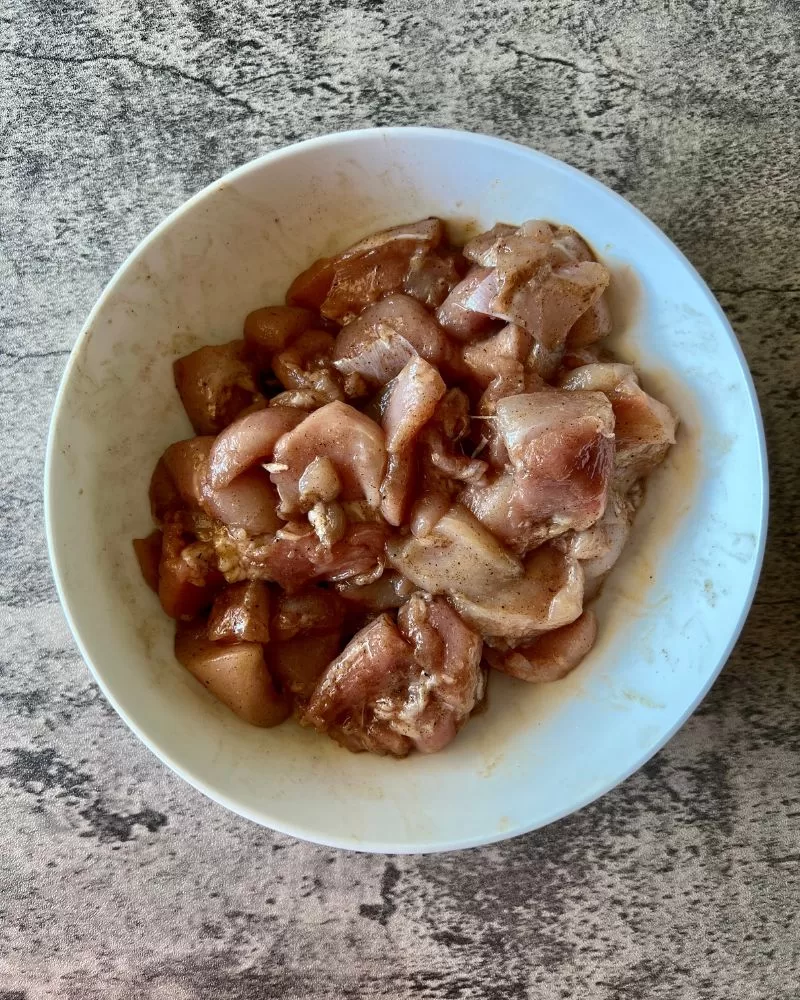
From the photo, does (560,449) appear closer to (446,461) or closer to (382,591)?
(446,461)

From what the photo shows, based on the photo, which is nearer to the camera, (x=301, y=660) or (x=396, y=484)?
(x=396, y=484)

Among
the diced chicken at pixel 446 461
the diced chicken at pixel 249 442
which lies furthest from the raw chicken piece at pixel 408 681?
the diced chicken at pixel 249 442

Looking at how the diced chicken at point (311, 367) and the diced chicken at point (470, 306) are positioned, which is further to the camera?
the diced chicken at point (311, 367)

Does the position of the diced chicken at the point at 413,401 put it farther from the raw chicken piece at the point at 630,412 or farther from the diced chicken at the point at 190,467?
the diced chicken at the point at 190,467

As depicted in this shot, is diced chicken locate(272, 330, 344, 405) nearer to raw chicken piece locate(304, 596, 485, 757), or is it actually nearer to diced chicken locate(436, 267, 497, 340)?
diced chicken locate(436, 267, 497, 340)

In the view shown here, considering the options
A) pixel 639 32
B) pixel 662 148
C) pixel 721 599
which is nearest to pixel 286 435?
pixel 721 599

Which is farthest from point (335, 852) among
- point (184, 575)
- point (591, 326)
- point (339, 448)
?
point (591, 326)

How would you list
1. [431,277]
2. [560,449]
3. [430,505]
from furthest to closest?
[431,277] → [430,505] → [560,449]
